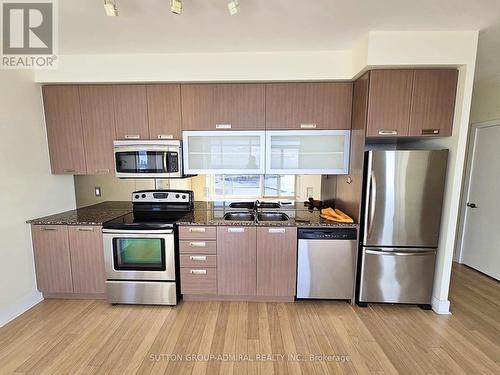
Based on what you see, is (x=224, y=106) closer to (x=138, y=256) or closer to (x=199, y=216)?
(x=199, y=216)

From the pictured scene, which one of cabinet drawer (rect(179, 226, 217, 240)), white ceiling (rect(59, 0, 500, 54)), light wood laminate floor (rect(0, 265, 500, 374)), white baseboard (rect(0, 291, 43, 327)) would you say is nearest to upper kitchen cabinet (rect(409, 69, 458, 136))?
white ceiling (rect(59, 0, 500, 54))

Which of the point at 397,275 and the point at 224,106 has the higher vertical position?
the point at 224,106

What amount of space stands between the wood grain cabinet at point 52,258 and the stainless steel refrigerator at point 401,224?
9.88 feet

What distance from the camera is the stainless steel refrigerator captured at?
2240 mm

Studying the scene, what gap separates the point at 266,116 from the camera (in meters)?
2.58

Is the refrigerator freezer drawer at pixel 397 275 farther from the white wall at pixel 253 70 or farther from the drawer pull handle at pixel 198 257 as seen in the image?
the drawer pull handle at pixel 198 257

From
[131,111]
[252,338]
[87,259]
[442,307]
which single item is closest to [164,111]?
[131,111]

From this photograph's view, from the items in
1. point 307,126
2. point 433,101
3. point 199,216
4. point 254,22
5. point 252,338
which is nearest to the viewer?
point 254,22

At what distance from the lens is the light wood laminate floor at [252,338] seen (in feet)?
5.92

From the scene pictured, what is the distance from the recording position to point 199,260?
250cm

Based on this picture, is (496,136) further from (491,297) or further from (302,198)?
(302,198)

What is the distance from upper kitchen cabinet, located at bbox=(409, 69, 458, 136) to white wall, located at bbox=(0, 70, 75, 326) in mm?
3708

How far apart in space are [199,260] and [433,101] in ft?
8.77

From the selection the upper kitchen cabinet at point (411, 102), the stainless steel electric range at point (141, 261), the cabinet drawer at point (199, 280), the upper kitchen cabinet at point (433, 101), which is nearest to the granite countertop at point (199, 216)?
the stainless steel electric range at point (141, 261)
